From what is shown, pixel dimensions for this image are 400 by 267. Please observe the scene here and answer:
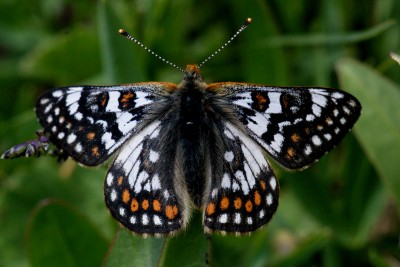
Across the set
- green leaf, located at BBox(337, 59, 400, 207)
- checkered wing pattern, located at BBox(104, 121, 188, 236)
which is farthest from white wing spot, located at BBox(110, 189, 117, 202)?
green leaf, located at BBox(337, 59, 400, 207)

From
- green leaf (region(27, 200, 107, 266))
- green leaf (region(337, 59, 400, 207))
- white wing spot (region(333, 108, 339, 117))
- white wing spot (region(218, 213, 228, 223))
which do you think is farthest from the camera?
green leaf (region(337, 59, 400, 207))

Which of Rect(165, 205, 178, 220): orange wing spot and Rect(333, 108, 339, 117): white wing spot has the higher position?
Rect(333, 108, 339, 117): white wing spot

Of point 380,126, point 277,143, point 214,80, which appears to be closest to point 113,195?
point 277,143

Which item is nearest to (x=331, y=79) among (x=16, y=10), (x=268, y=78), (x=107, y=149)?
(x=268, y=78)

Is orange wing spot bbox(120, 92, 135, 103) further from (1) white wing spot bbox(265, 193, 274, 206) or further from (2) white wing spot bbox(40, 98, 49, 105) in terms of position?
(1) white wing spot bbox(265, 193, 274, 206)

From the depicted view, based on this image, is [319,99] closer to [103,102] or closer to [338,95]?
[338,95]

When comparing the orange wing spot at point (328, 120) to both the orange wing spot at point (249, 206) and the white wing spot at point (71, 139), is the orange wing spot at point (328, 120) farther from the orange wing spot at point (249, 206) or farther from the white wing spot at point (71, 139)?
the white wing spot at point (71, 139)

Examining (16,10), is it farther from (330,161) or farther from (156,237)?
(156,237)

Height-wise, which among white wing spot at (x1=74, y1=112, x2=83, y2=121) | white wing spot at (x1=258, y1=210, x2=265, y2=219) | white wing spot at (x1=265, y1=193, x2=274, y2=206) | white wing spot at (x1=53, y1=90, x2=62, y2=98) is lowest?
white wing spot at (x1=258, y1=210, x2=265, y2=219)

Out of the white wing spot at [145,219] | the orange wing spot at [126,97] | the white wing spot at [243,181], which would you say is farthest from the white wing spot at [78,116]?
the white wing spot at [243,181]
